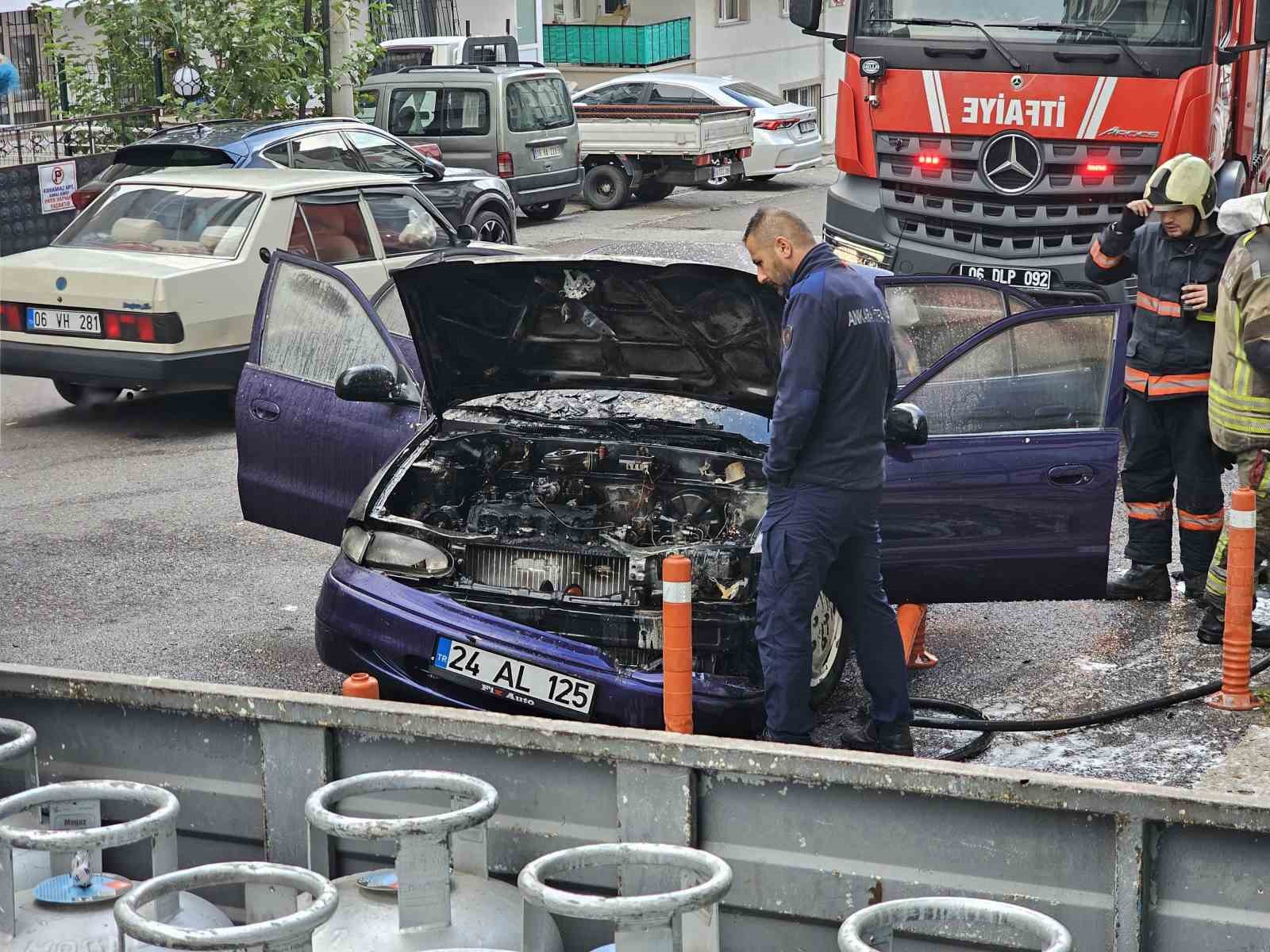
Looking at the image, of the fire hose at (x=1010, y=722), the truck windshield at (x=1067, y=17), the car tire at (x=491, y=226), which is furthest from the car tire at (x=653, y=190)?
the fire hose at (x=1010, y=722)

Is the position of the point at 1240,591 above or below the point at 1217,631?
above

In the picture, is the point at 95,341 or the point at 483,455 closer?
the point at 483,455

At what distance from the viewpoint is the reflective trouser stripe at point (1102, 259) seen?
777 cm

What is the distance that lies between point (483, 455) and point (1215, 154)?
5.85m

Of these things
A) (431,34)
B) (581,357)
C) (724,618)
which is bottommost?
(724,618)

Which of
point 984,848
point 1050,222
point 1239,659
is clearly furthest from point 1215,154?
point 984,848

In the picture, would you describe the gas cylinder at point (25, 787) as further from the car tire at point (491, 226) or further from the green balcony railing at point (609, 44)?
the green balcony railing at point (609, 44)

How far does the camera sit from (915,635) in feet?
23.0

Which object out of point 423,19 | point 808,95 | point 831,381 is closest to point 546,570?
point 831,381

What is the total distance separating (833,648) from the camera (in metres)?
6.37

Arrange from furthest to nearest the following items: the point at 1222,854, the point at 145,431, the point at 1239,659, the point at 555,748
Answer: the point at 145,431 → the point at 1239,659 → the point at 555,748 → the point at 1222,854

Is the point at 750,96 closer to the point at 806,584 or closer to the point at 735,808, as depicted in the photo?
the point at 806,584

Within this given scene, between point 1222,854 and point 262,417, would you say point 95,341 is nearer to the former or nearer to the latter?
point 262,417

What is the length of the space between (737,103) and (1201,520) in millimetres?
17696
